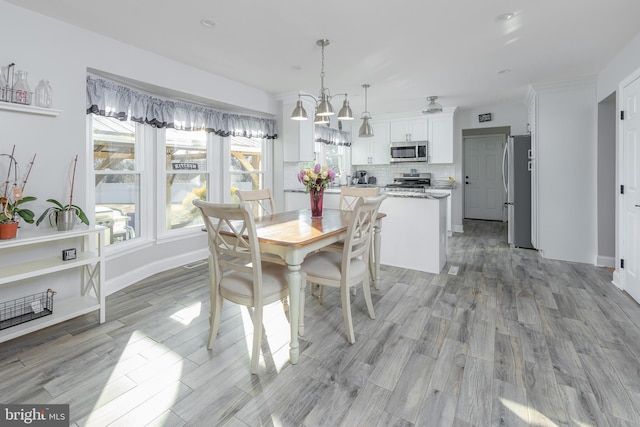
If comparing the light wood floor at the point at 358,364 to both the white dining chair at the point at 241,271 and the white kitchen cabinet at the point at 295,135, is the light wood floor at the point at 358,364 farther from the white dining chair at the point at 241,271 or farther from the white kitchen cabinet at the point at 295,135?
the white kitchen cabinet at the point at 295,135

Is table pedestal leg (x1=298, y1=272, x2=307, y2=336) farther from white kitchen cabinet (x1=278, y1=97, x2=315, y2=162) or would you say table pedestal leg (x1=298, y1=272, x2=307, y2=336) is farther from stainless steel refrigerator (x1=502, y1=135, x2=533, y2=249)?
stainless steel refrigerator (x1=502, y1=135, x2=533, y2=249)

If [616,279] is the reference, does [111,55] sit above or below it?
above

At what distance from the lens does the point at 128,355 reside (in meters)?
2.06

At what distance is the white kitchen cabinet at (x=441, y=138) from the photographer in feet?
19.9

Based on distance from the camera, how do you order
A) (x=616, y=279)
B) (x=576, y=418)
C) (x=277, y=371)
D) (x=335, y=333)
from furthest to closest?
(x=616, y=279)
(x=335, y=333)
(x=277, y=371)
(x=576, y=418)

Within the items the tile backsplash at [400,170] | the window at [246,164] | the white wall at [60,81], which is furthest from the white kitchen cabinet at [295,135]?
the tile backsplash at [400,170]

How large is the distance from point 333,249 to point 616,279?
2977mm

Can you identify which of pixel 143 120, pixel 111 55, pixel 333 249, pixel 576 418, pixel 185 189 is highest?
pixel 111 55

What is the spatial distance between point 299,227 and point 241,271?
1.95ft

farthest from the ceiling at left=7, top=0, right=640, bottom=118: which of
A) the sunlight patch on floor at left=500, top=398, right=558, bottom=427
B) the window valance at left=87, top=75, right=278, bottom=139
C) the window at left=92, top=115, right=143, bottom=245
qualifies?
the sunlight patch on floor at left=500, top=398, right=558, bottom=427

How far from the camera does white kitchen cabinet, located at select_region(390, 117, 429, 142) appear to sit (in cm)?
631

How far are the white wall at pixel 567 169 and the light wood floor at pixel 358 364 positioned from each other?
4.34 ft

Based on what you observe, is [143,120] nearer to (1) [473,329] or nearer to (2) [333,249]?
(2) [333,249]

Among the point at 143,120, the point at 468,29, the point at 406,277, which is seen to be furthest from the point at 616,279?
the point at 143,120
